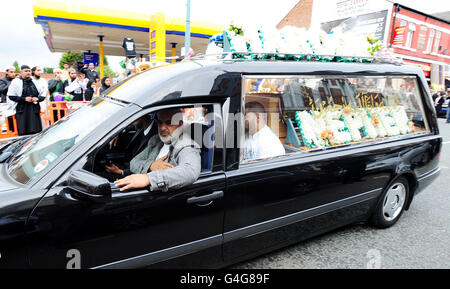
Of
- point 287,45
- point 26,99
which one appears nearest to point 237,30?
point 287,45

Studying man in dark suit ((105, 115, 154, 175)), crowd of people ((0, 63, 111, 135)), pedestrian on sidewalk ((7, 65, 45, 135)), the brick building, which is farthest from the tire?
the brick building

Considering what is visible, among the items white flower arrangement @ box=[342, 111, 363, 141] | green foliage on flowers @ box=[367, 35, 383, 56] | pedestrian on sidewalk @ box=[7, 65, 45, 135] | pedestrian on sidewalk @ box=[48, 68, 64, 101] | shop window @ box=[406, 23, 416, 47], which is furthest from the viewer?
shop window @ box=[406, 23, 416, 47]

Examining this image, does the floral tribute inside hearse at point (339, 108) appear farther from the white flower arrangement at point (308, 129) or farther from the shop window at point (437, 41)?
the shop window at point (437, 41)

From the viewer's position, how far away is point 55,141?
6.68ft

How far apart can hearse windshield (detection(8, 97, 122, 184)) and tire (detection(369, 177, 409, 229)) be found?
2.96 m

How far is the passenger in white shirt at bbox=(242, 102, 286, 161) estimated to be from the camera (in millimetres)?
2459

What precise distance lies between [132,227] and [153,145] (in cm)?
86

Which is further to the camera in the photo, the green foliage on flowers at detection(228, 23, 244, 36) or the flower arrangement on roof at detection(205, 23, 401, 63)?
the green foliage on flowers at detection(228, 23, 244, 36)

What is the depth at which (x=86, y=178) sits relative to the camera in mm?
1603

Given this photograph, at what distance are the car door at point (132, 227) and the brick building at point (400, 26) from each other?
21.1 meters

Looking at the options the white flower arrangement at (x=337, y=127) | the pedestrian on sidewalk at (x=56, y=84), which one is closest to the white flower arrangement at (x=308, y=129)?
the white flower arrangement at (x=337, y=127)

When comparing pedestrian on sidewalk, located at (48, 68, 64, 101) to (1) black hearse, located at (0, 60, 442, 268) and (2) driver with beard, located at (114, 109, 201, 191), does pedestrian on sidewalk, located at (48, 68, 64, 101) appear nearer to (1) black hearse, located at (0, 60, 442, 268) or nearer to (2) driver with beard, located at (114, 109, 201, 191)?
(1) black hearse, located at (0, 60, 442, 268)
